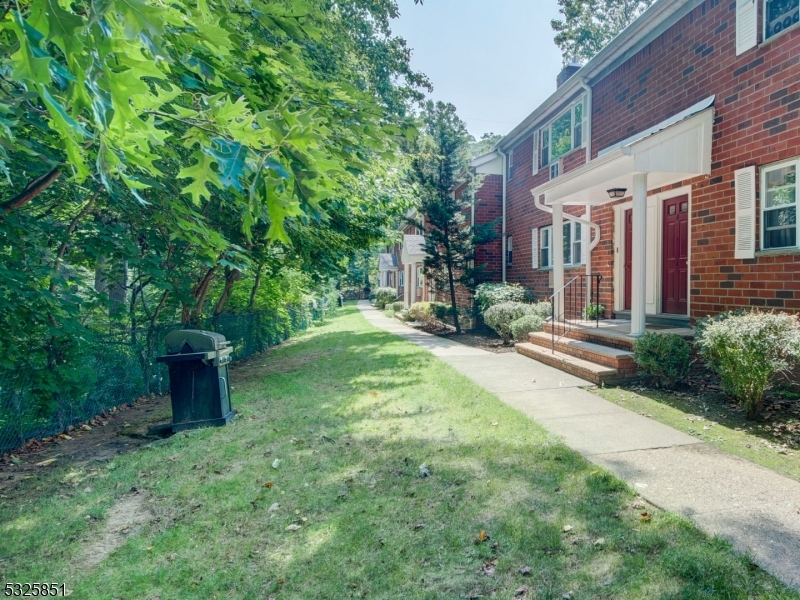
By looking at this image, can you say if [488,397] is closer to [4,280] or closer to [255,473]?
[255,473]

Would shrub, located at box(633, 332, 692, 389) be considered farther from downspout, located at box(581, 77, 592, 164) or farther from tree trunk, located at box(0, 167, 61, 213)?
tree trunk, located at box(0, 167, 61, 213)

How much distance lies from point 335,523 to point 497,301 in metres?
10.8

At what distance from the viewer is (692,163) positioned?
7.34 m

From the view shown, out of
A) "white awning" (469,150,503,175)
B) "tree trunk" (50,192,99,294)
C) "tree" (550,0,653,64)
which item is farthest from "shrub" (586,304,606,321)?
"tree" (550,0,653,64)

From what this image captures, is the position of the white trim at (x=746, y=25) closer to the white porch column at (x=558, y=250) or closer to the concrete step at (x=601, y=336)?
the white porch column at (x=558, y=250)

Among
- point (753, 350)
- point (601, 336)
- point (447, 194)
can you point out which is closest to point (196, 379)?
point (753, 350)

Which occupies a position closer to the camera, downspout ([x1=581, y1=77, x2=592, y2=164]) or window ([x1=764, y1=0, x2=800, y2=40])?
window ([x1=764, y1=0, x2=800, y2=40])

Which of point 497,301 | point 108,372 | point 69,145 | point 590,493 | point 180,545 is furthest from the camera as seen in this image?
point 497,301

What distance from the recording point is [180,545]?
291cm

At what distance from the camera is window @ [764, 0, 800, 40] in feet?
19.8

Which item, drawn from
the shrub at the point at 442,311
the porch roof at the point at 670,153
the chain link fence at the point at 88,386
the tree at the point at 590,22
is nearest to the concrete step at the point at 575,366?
the porch roof at the point at 670,153

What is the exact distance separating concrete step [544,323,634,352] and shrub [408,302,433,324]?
301 inches

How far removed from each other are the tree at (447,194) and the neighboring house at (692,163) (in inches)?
159

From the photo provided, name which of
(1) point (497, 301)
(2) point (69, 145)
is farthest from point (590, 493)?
(1) point (497, 301)
